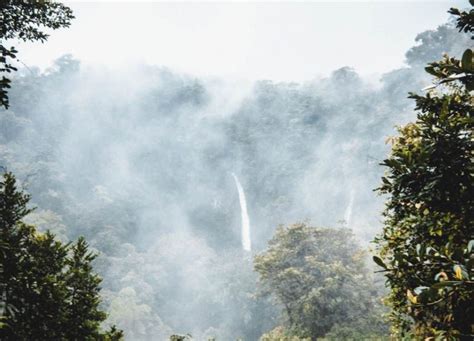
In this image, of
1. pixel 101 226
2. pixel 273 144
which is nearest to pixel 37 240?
pixel 101 226

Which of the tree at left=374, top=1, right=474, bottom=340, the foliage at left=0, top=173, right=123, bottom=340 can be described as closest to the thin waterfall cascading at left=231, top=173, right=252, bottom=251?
the foliage at left=0, top=173, right=123, bottom=340

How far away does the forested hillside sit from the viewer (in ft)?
134

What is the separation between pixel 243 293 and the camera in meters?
36.6

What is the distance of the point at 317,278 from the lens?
59.8ft

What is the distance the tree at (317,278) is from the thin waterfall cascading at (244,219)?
37.6 meters

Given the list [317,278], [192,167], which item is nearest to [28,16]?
[317,278]

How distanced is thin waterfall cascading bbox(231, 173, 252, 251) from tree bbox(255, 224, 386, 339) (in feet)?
123

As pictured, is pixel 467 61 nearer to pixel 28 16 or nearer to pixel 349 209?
pixel 28 16

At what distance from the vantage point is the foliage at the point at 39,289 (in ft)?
18.7

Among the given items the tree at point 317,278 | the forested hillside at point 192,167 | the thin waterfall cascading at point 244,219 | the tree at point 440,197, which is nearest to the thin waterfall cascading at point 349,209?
the forested hillside at point 192,167

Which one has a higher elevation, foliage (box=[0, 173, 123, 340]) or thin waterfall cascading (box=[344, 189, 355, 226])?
thin waterfall cascading (box=[344, 189, 355, 226])

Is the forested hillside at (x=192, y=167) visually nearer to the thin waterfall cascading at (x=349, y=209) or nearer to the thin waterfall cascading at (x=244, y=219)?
the thin waterfall cascading at (x=349, y=209)

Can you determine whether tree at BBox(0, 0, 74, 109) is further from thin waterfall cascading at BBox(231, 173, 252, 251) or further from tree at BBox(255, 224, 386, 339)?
thin waterfall cascading at BBox(231, 173, 252, 251)

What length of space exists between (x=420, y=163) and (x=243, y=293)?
3663cm
